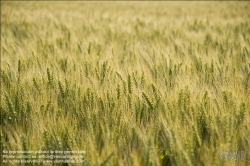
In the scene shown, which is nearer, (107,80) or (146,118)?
(146,118)

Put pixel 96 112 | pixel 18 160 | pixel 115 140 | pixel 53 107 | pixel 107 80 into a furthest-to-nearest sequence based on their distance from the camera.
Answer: pixel 107 80 → pixel 53 107 → pixel 96 112 → pixel 115 140 → pixel 18 160

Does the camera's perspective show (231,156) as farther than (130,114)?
No

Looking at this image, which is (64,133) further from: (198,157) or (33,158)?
(198,157)

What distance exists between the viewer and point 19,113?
4.20ft

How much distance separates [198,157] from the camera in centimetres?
98

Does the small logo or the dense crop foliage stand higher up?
the dense crop foliage

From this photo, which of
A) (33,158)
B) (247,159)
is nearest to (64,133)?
(33,158)

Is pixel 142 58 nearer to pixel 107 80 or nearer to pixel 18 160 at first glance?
pixel 107 80

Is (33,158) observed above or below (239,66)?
below

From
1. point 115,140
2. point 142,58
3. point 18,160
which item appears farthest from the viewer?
point 142,58

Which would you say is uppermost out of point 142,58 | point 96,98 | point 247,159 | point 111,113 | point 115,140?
point 142,58

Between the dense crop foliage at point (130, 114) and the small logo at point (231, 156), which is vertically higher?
the dense crop foliage at point (130, 114)

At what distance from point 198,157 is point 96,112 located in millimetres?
596

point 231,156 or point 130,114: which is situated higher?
point 130,114
